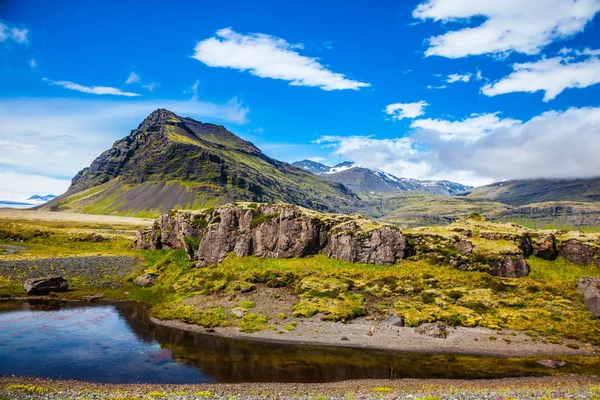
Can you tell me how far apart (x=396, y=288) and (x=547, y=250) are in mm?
38543

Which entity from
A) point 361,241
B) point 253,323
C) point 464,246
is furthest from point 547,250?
point 253,323

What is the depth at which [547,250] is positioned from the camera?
7888cm

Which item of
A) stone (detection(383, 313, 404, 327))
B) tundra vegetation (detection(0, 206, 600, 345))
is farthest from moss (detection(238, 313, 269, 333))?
stone (detection(383, 313, 404, 327))

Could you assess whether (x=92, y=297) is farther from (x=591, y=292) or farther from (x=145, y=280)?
(x=591, y=292)

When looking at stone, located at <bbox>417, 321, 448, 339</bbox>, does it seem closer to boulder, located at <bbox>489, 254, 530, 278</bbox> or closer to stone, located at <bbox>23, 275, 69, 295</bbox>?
boulder, located at <bbox>489, 254, 530, 278</bbox>

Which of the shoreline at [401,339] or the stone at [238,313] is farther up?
the stone at [238,313]

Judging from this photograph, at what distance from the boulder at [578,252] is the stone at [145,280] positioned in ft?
313

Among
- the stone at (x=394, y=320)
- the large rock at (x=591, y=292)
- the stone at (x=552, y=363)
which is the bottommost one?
the stone at (x=552, y=363)

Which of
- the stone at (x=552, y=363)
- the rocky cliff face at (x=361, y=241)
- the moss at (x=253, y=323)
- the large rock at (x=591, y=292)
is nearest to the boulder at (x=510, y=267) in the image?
the rocky cliff face at (x=361, y=241)

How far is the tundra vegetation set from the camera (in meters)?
59.8

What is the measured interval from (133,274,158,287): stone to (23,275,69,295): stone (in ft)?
46.6

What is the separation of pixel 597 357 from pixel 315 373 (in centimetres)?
3981

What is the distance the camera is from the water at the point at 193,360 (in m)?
41.4

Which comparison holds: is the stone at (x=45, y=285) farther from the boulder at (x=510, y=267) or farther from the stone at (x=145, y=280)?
the boulder at (x=510, y=267)
